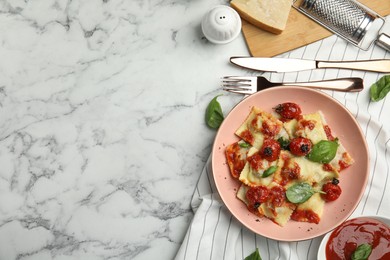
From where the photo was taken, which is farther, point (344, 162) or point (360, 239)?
point (344, 162)

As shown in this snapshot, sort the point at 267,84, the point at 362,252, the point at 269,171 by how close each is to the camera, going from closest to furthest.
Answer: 1. the point at 362,252
2. the point at 269,171
3. the point at 267,84

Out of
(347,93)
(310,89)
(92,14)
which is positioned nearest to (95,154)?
(92,14)

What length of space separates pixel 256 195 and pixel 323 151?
35cm

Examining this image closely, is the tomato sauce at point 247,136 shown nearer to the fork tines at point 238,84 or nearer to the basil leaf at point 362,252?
the fork tines at point 238,84

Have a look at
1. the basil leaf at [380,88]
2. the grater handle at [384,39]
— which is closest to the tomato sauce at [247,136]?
the basil leaf at [380,88]

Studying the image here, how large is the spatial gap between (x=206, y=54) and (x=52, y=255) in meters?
1.17

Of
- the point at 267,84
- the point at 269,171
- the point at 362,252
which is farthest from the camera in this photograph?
the point at 267,84

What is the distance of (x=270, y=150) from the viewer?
2619 millimetres

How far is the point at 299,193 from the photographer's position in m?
2.62

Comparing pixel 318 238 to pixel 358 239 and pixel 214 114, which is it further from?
pixel 214 114

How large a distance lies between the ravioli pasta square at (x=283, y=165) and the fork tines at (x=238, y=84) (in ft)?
0.33

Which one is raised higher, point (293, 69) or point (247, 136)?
point (293, 69)

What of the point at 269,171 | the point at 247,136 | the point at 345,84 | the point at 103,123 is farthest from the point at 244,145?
the point at 103,123

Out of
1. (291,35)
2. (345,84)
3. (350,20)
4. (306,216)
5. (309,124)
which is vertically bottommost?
(306,216)
